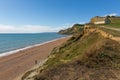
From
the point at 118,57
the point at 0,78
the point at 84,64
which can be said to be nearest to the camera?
the point at 84,64

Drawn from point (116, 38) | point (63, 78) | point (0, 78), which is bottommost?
point (0, 78)

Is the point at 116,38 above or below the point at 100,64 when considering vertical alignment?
above

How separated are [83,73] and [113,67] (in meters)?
1.76

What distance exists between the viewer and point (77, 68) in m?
8.35

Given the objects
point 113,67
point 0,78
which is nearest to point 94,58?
point 113,67

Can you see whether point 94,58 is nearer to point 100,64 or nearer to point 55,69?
point 100,64

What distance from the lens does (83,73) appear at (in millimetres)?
7734

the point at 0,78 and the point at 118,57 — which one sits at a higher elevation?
the point at 118,57

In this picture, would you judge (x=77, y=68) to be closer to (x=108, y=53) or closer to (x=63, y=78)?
(x=63, y=78)

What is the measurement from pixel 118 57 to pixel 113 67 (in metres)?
1.39

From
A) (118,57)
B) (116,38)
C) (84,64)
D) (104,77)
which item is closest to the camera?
(104,77)

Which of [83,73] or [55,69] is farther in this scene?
[55,69]

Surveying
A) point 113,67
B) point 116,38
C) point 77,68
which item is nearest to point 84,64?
point 77,68

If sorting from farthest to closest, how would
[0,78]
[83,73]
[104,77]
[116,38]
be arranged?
1. [0,78]
2. [116,38]
3. [83,73]
4. [104,77]
